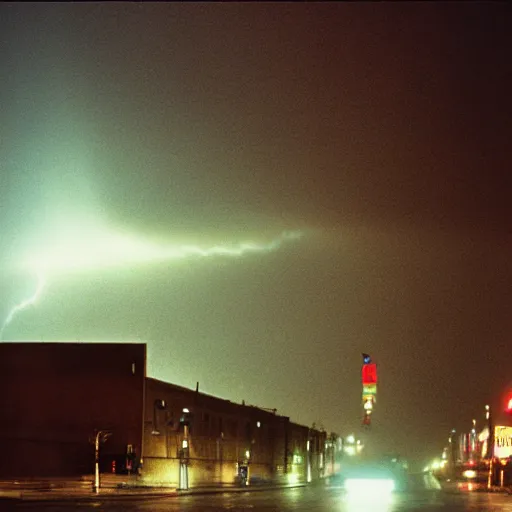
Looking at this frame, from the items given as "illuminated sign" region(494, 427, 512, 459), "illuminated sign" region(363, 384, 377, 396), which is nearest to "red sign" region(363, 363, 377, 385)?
"illuminated sign" region(363, 384, 377, 396)

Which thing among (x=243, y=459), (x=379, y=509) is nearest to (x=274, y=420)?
(x=243, y=459)

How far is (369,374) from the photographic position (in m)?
110

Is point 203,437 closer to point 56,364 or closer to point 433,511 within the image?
point 56,364

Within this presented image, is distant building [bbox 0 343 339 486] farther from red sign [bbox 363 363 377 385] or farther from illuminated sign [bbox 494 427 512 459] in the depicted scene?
illuminated sign [bbox 494 427 512 459]

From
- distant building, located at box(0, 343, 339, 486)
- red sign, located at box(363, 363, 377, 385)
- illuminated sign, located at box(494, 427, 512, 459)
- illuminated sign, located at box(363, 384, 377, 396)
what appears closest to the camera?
distant building, located at box(0, 343, 339, 486)

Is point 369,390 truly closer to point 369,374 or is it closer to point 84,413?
point 369,374

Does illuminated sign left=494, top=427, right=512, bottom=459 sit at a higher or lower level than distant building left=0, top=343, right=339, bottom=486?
lower

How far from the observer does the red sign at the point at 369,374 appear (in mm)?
109625

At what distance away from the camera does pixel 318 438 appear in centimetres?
A: 12269

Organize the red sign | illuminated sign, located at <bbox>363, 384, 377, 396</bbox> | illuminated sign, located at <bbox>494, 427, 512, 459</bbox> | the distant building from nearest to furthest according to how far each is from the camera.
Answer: the distant building → illuminated sign, located at <bbox>363, 384, 377, 396</bbox> → illuminated sign, located at <bbox>494, 427, 512, 459</bbox> → the red sign

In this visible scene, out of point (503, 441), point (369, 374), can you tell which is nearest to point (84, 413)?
point (369, 374)

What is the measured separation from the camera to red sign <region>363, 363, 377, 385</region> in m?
110

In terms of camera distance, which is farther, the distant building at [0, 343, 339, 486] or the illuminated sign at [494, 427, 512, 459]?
the illuminated sign at [494, 427, 512, 459]

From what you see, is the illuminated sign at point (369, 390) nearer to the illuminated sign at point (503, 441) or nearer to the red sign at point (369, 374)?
the red sign at point (369, 374)
